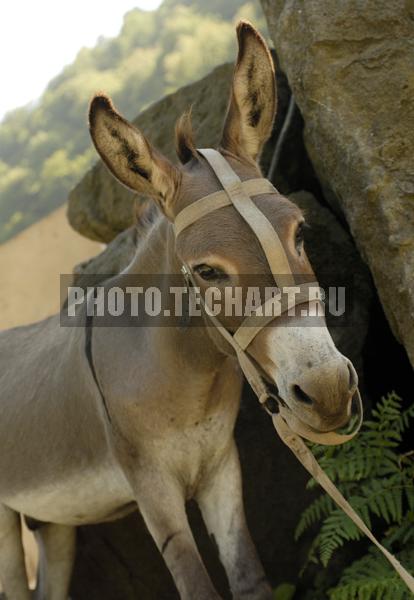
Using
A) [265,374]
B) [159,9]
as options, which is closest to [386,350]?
[265,374]

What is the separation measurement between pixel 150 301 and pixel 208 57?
10.0 meters

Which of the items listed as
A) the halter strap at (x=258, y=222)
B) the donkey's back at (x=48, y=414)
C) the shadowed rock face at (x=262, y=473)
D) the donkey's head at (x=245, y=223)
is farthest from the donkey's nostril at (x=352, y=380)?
the shadowed rock face at (x=262, y=473)

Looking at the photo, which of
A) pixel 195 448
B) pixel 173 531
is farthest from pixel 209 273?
pixel 173 531

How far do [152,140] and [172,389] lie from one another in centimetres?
284

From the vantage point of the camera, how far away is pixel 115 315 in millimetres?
3291

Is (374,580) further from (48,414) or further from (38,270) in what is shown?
(38,270)

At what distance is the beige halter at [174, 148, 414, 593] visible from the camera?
235 centimetres

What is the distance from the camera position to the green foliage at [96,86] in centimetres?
1353

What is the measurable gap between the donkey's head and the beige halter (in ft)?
0.09

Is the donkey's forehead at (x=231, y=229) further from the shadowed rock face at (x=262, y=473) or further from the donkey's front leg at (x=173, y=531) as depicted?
the donkey's front leg at (x=173, y=531)

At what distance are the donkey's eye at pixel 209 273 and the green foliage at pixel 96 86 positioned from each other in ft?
34.3

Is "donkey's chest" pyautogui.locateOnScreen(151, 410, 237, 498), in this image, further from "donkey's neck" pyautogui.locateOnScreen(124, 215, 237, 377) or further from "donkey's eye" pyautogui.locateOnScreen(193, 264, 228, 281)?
"donkey's eye" pyautogui.locateOnScreen(193, 264, 228, 281)

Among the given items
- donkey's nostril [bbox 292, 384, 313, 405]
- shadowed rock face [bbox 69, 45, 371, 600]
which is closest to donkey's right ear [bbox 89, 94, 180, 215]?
shadowed rock face [bbox 69, 45, 371, 600]

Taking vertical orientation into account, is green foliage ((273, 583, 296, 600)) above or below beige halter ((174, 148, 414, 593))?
below
